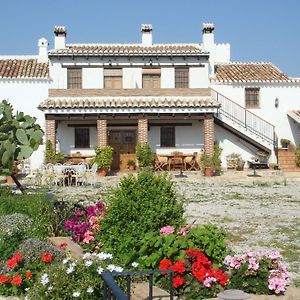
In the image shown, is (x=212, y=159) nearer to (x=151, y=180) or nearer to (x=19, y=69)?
(x=19, y=69)

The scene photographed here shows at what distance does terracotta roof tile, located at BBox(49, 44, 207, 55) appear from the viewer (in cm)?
2777

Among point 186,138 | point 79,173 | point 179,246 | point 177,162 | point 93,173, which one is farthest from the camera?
point 186,138

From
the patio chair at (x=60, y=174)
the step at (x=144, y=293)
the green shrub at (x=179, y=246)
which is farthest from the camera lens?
the patio chair at (x=60, y=174)

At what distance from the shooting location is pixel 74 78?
2838cm

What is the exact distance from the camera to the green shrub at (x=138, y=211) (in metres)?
7.27

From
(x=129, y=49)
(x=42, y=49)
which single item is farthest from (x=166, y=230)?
(x=42, y=49)

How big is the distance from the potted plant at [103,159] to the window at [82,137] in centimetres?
294

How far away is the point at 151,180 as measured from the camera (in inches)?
309

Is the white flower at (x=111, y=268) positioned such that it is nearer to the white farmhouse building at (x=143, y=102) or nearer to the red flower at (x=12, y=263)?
the red flower at (x=12, y=263)

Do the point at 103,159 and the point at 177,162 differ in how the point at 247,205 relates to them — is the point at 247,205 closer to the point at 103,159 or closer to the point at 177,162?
the point at 103,159

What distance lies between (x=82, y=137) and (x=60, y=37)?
20.1ft

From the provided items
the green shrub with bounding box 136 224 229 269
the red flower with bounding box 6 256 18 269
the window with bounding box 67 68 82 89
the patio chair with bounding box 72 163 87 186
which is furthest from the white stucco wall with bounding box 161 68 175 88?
the red flower with bounding box 6 256 18 269

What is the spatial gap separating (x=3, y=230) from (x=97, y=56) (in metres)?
21.4

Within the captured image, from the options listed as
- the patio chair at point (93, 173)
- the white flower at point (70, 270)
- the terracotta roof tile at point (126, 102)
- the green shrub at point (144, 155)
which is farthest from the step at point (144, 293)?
the terracotta roof tile at point (126, 102)
